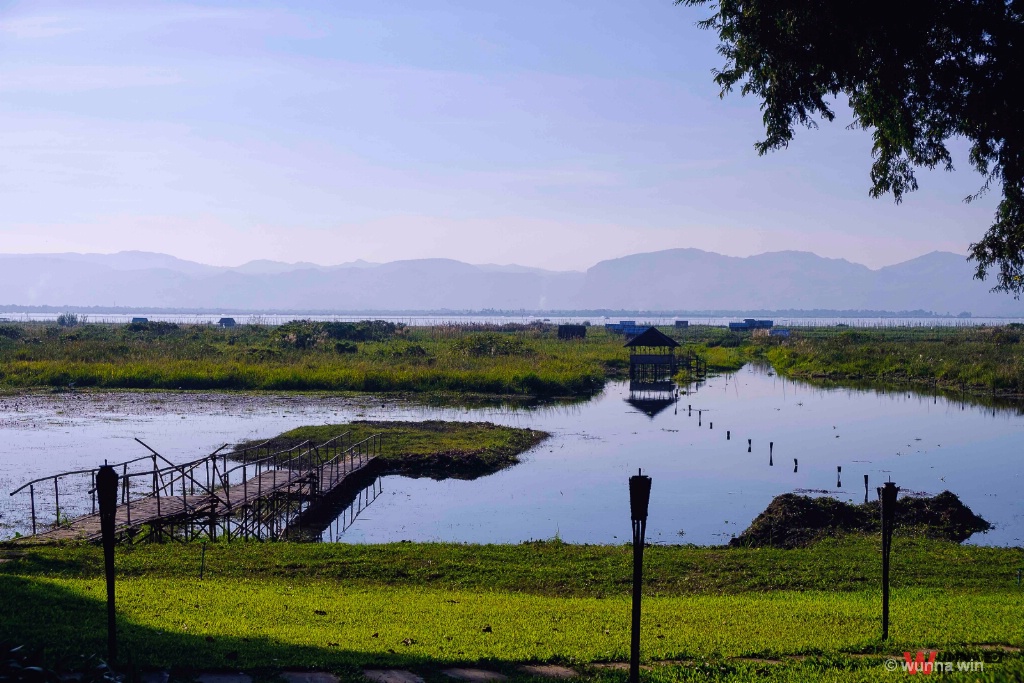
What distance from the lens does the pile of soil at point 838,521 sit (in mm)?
18230

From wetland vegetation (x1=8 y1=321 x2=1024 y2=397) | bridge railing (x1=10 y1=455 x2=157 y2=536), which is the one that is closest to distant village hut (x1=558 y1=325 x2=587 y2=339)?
wetland vegetation (x1=8 y1=321 x2=1024 y2=397)

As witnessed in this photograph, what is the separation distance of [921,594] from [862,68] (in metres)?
8.06

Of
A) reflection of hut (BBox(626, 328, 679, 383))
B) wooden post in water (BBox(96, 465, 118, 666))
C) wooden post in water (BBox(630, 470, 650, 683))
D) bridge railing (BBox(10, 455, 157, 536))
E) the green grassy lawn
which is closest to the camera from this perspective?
wooden post in water (BBox(630, 470, 650, 683))

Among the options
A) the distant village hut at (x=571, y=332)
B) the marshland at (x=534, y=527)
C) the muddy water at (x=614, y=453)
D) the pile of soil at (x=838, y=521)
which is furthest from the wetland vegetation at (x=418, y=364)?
the pile of soil at (x=838, y=521)

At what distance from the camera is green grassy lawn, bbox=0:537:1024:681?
866 centimetres

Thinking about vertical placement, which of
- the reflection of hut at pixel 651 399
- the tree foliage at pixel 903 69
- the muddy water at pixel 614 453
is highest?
the tree foliage at pixel 903 69

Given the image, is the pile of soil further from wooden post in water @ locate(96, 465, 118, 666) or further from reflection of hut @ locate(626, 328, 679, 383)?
reflection of hut @ locate(626, 328, 679, 383)

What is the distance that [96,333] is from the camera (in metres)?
94.3

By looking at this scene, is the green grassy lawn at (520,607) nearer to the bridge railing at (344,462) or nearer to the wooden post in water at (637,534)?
the wooden post in water at (637,534)

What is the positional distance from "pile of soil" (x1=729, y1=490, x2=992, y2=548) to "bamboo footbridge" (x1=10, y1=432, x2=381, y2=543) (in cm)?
1032

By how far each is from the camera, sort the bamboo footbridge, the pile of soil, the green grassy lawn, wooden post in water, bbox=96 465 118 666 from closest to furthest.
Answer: wooden post in water, bbox=96 465 118 666
the green grassy lawn
the bamboo footbridge
the pile of soil

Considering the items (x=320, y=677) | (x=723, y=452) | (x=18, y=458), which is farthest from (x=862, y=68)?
(x=18, y=458)

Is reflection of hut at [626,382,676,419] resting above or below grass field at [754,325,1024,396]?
below

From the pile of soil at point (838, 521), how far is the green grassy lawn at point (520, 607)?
1.38m
